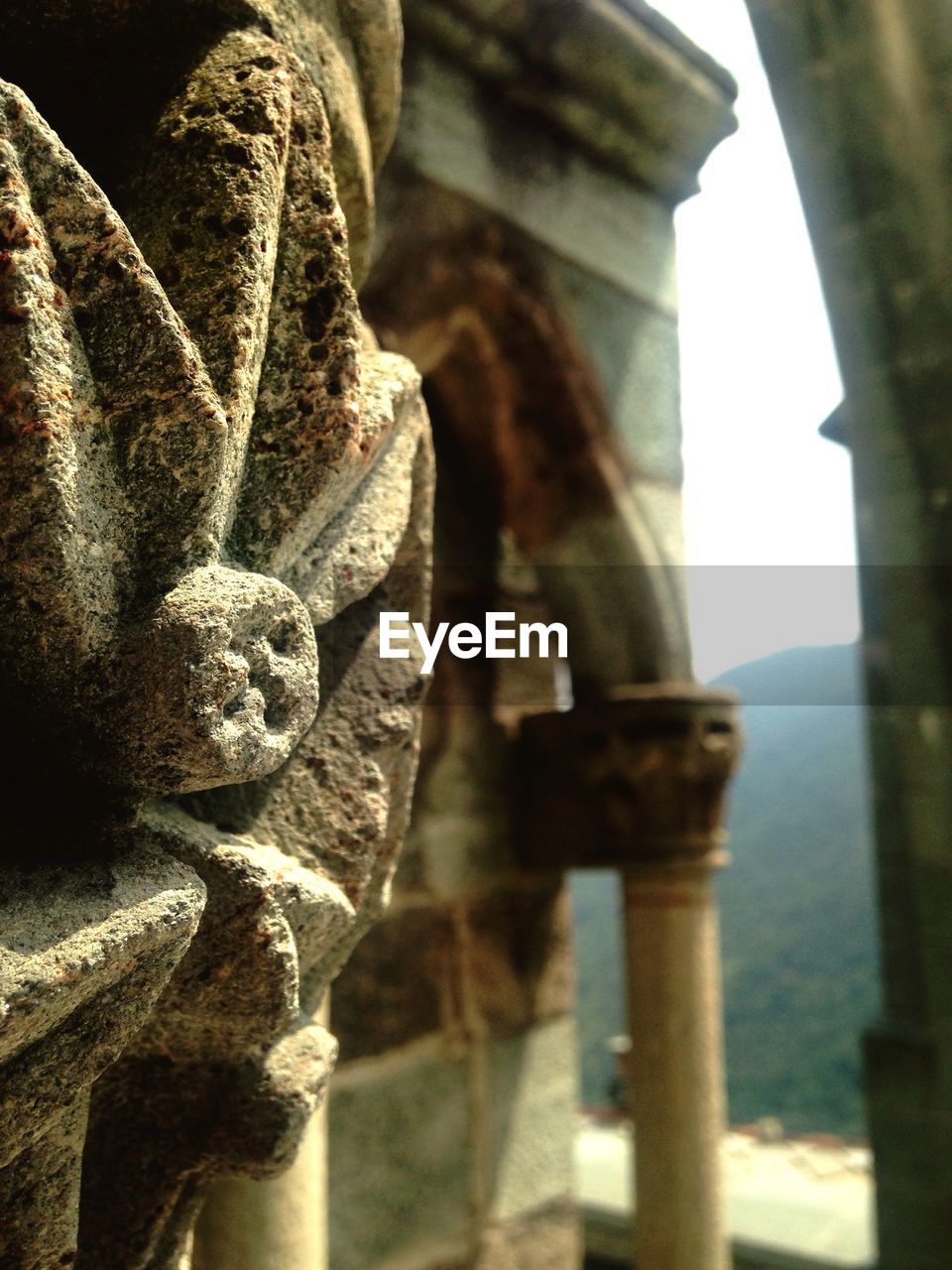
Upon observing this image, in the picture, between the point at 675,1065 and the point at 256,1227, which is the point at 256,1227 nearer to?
the point at 256,1227

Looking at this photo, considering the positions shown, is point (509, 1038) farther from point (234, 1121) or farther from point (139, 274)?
point (139, 274)

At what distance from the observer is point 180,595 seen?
384mm

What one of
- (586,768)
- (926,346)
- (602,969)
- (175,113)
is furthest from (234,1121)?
(602,969)

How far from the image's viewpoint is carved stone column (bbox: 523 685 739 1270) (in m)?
1.78

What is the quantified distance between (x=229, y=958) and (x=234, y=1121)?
10 cm

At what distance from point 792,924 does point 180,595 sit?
1117 centimetres

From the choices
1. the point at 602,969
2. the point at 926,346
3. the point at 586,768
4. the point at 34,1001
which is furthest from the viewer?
the point at 602,969

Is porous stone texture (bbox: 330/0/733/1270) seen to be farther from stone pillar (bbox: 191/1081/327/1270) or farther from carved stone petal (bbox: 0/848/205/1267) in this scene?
carved stone petal (bbox: 0/848/205/1267)

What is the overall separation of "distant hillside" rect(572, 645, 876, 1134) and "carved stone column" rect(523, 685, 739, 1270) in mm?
5937

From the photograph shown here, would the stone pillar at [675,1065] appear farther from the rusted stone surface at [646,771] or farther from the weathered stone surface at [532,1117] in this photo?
the weathered stone surface at [532,1117]

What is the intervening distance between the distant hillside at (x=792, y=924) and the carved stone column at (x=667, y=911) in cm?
594

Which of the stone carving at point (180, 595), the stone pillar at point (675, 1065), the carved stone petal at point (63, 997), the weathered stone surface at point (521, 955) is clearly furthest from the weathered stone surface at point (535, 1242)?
the carved stone petal at point (63, 997)

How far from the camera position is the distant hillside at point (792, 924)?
29.5 ft

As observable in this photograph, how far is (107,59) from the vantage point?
1.57ft
